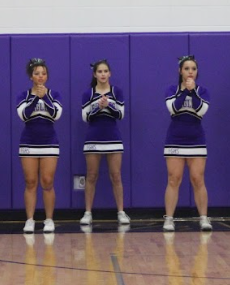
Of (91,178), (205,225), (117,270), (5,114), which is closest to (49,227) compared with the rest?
(91,178)

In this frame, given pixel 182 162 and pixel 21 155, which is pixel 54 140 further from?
pixel 182 162

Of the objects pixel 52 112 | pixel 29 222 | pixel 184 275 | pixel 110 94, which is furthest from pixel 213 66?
pixel 184 275

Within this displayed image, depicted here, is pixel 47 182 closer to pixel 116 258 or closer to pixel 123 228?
pixel 123 228

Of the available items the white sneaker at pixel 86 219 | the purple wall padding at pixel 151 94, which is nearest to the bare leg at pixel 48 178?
the white sneaker at pixel 86 219

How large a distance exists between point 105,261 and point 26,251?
0.82 m

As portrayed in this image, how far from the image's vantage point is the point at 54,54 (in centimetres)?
902

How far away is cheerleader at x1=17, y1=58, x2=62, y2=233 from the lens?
800 cm

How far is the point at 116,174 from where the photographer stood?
8.62m

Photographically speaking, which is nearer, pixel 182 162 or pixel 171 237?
pixel 171 237

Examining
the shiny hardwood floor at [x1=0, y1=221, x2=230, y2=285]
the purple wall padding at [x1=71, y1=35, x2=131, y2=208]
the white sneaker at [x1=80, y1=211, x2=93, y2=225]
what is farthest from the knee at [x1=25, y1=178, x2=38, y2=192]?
the purple wall padding at [x1=71, y1=35, x2=131, y2=208]

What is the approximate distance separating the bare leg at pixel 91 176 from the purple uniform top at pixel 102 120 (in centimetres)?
9

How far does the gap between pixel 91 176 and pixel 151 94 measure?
3.73 ft

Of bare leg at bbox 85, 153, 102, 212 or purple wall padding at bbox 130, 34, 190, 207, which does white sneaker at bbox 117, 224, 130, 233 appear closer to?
bare leg at bbox 85, 153, 102, 212

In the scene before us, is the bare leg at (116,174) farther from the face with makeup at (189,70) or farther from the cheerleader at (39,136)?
the face with makeup at (189,70)
